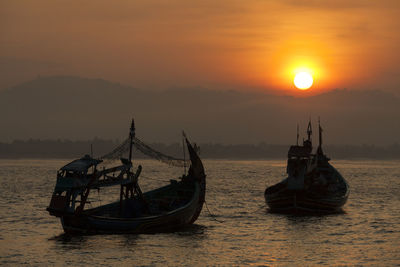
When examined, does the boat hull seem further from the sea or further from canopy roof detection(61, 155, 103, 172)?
canopy roof detection(61, 155, 103, 172)

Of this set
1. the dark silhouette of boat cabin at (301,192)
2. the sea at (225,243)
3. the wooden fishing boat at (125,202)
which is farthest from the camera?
the dark silhouette of boat cabin at (301,192)

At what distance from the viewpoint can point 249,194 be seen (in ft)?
337

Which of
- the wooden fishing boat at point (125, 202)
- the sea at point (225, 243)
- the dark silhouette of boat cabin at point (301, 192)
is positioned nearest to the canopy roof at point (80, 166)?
the wooden fishing boat at point (125, 202)

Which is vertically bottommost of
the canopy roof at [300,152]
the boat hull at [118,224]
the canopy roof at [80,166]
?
the boat hull at [118,224]

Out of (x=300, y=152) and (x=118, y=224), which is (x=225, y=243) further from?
(x=300, y=152)

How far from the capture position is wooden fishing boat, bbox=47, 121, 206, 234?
4672 centimetres

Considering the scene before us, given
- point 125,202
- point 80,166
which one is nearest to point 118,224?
point 125,202

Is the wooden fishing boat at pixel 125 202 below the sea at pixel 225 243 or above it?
above

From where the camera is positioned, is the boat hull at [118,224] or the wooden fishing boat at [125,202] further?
the boat hull at [118,224]

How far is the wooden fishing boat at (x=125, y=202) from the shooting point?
4672 cm

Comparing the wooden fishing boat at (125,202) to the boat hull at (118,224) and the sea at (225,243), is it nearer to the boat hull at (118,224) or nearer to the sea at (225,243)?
the boat hull at (118,224)

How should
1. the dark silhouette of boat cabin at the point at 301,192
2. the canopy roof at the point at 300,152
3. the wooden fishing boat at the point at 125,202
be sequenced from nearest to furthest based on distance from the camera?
the wooden fishing boat at the point at 125,202 → the dark silhouette of boat cabin at the point at 301,192 → the canopy roof at the point at 300,152

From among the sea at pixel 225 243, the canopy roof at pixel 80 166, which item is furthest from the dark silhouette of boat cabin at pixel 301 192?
the canopy roof at pixel 80 166

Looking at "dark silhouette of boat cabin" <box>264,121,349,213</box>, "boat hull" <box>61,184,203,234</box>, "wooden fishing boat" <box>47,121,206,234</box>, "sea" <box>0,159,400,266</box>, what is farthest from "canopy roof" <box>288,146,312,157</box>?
"boat hull" <box>61,184,203,234</box>
